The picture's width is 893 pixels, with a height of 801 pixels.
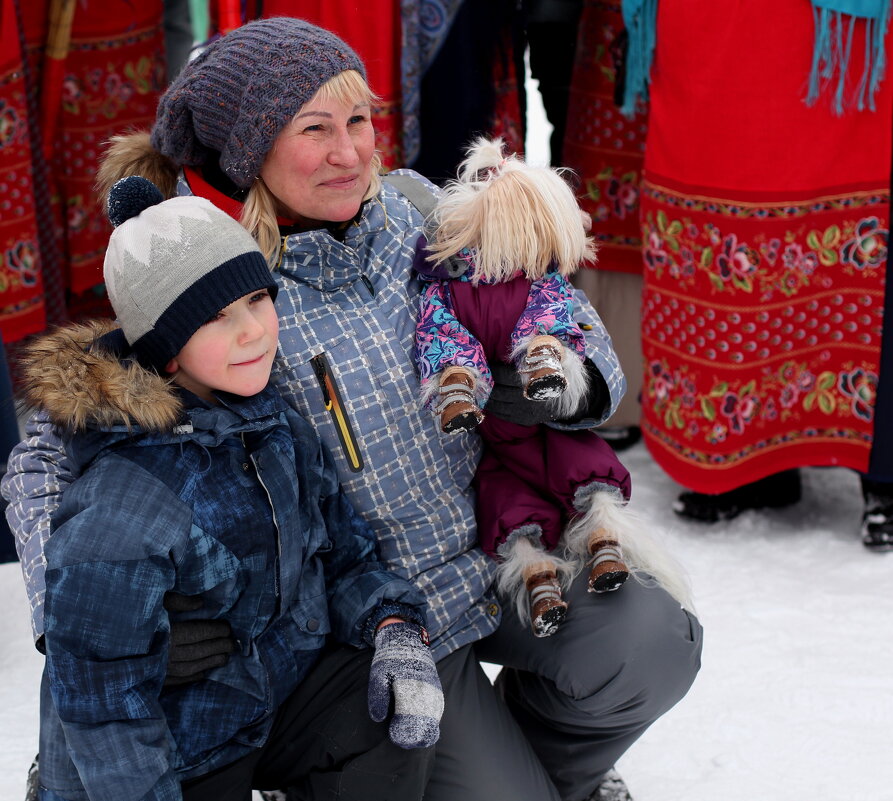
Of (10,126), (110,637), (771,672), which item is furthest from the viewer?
(10,126)

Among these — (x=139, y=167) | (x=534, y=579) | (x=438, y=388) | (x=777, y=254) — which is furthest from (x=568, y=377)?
(x=777, y=254)

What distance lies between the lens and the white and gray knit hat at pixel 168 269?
4.48ft

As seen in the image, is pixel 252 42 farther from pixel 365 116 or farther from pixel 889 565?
pixel 889 565

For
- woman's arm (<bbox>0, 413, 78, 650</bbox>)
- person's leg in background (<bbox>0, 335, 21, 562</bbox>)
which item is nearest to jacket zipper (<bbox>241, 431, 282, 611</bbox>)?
woman's arm (<bbox>0, 413, 78, 650</bbox>)

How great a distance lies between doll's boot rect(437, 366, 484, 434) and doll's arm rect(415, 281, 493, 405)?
2 cm

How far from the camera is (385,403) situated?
62.8 inches

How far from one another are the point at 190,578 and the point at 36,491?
24 centimetres

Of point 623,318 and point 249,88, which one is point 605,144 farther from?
point 249,88

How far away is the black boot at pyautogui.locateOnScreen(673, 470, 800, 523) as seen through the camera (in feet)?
9.05

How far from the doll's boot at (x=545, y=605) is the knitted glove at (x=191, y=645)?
17.2 inches

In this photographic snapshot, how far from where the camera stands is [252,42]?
1.56 meters

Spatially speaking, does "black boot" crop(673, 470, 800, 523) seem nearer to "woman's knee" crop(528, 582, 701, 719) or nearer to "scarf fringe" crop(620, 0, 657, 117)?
"scarf fringe" crop(620, 0, 657, 117)

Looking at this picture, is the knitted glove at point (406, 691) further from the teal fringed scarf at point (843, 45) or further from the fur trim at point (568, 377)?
the teal fringed scarf at point (843, 45)

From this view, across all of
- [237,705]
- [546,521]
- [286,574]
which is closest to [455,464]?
[546,521]
